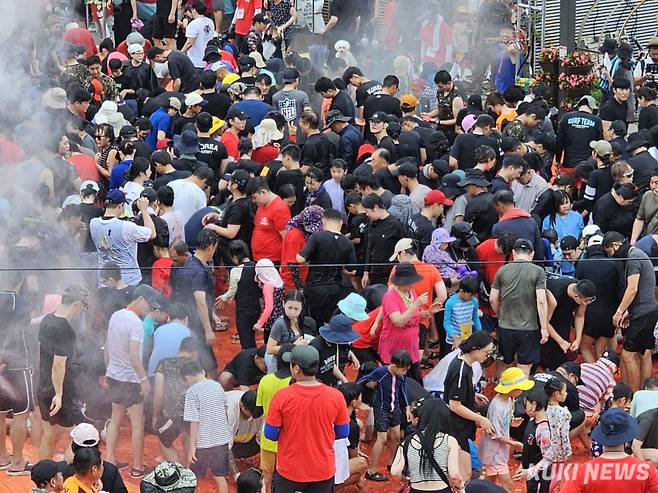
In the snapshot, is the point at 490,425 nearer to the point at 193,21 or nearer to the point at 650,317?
the point at 650,317

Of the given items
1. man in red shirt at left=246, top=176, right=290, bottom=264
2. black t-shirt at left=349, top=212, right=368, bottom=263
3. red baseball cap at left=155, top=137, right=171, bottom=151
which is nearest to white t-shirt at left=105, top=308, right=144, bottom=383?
man in red shirt at left=246, top=176, right=290, bottom=264

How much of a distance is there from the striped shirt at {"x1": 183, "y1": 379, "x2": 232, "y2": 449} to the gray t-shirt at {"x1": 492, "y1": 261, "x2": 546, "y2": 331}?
264cm

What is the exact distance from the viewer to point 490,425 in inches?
396

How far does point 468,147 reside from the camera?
14.1 metres

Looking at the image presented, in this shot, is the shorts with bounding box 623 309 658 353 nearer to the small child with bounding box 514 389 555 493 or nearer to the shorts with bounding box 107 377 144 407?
the small child with bounding box 514 389 555 493

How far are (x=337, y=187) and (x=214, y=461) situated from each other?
384 cm

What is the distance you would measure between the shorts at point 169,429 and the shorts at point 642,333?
3.79 m

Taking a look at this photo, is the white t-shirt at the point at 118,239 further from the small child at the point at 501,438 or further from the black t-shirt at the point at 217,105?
the black t-shirt at the point at 217,105

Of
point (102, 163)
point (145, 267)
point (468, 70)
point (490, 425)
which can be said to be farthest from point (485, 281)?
point (468, 70)

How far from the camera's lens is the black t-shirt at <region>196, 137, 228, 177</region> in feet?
46.3

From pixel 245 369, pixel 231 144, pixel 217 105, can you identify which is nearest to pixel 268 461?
pixel 245 369

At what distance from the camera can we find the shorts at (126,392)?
34.8ft

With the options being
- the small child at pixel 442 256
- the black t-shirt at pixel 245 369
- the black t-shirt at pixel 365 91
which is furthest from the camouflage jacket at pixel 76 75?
the black t-shirt at pixel 245 369

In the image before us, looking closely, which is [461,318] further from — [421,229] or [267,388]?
[267,388]
